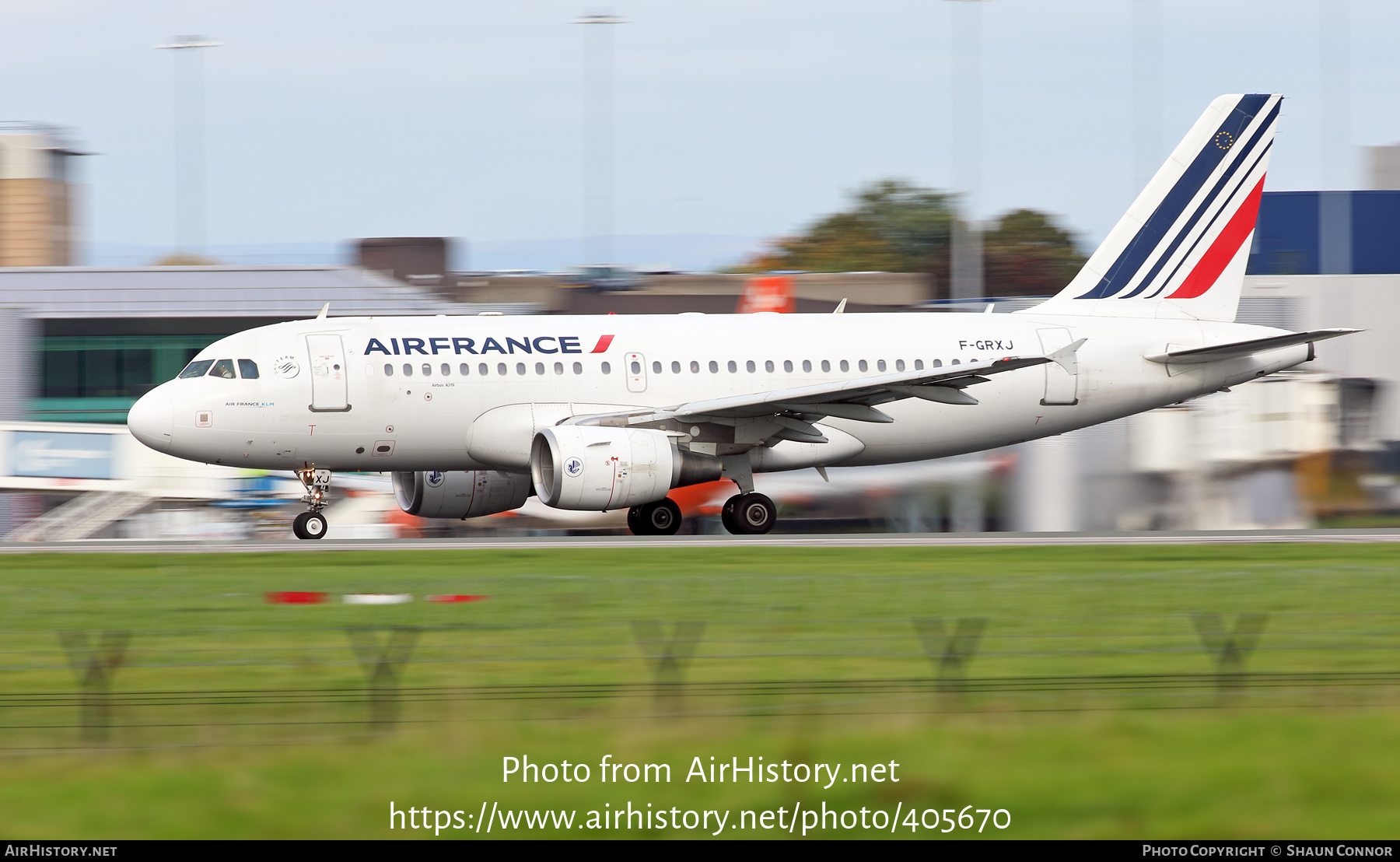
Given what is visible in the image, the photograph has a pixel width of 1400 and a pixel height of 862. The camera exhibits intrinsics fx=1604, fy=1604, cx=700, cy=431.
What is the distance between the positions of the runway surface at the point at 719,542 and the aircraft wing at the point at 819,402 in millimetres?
1824

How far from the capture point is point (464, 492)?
27188 millimetres

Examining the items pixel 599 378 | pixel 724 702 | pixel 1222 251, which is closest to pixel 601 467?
pixel 599 378

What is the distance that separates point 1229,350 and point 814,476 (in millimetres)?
7889

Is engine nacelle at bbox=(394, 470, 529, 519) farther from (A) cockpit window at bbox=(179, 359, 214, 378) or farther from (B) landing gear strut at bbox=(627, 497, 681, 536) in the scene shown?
(A) cockpit window at bbox=(179, 359, 214, 378)

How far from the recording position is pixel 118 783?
783 cm

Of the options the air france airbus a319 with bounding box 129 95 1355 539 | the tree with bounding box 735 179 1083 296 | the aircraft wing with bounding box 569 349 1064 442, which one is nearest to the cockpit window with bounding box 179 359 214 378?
the air france airbus a319 with bounding box 129 95 1355 539

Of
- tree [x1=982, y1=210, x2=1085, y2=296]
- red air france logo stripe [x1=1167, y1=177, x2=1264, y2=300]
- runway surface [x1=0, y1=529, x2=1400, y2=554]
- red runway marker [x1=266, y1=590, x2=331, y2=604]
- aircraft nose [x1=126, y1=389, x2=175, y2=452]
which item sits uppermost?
tree [x1=982, y1=210, x2=1085, y2=296]

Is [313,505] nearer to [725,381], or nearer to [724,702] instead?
[725,381]

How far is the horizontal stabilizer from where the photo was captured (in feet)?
86.6

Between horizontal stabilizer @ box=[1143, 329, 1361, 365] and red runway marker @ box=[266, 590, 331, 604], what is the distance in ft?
58.3

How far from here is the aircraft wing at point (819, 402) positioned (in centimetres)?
2430

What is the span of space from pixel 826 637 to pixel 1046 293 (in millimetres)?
83424

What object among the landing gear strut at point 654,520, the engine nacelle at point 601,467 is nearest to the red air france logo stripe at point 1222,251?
the landing gear strut at point 654,520
